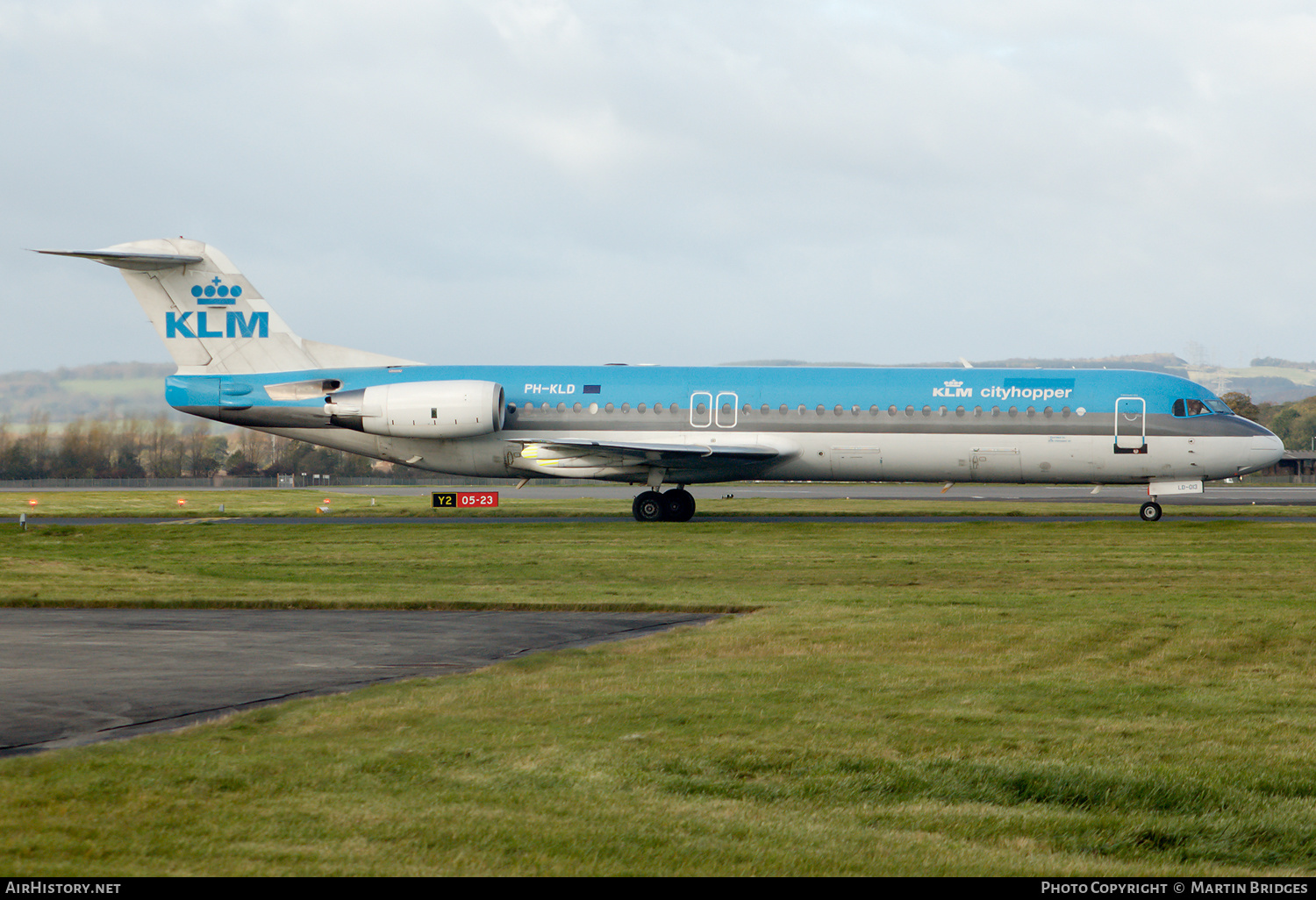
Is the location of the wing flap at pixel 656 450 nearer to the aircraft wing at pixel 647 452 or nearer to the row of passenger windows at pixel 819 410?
the aircraft wing at pixel 647 452

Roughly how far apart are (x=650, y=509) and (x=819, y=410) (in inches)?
214

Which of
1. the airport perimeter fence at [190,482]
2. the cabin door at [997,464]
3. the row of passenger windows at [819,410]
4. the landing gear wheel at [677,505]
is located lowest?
the airport perimeter fence at [190,482]

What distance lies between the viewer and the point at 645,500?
33.1 meters

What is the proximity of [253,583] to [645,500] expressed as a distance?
50.3 ft

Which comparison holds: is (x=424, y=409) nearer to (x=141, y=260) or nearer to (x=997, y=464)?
(x=141, y=260)

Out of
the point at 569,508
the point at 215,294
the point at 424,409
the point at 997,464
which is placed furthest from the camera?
the point at 569,508

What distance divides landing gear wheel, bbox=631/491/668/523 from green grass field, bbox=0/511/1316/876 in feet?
53.6

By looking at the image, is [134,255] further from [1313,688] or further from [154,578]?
[1313,688]

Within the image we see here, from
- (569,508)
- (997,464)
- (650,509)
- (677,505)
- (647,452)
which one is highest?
(647,452)

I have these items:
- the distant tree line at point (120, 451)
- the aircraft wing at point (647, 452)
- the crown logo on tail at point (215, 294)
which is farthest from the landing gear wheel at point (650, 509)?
the distant tree line at point (120, 451)

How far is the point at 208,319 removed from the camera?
110ft

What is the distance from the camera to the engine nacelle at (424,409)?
32.2 m

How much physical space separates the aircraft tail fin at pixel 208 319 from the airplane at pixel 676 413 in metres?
0.05

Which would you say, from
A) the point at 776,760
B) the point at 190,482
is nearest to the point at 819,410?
the point at 776,760
